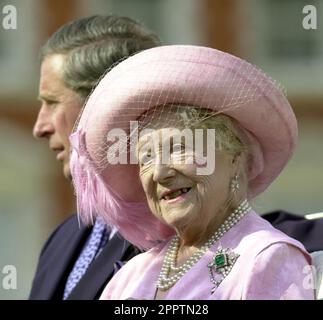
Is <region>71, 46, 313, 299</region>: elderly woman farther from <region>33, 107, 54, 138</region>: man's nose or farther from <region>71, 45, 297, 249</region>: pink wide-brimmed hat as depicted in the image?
<region>33, 107, 54, 138</region>: man's nose

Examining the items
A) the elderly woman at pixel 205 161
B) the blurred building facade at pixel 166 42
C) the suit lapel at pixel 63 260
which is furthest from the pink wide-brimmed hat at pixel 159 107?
the blurred building facade at pixel 166 42

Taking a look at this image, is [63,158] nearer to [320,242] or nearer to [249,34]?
[320,242]

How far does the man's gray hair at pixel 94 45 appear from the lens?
4.04 metres

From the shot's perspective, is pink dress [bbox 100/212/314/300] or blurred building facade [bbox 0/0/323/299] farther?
blurred building facade [bbox 0/0/323/299]

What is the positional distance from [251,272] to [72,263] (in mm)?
1409

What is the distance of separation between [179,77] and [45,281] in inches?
56.0

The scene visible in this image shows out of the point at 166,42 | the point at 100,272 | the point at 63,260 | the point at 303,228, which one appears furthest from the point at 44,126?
the point at 166,42

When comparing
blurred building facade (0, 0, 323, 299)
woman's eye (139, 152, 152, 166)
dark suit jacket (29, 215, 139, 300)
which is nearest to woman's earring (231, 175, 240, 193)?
woman's eye (139, 152, 152, 166)

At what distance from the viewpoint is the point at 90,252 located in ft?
13.8

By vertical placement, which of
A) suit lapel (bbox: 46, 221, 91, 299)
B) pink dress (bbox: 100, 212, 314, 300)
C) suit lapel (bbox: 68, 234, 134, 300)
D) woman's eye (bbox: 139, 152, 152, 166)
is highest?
woman's eye (bbox: 139, 152, 152, 166)

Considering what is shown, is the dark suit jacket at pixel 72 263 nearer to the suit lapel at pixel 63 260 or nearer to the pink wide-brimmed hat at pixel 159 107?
the suit lapel at pixel 63 260

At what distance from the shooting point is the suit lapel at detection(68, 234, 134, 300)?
3.85 meters

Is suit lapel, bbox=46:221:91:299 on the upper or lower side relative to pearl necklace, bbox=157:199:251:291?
lower

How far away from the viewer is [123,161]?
338 centimetres
